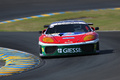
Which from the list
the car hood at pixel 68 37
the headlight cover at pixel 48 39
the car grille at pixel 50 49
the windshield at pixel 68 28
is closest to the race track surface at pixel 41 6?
the windshield at pixel 68 28

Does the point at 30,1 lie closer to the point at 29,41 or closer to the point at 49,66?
the point at 29,41

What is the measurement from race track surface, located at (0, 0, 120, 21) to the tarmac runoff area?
1251 centimetres

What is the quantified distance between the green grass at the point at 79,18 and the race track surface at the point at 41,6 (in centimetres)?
212

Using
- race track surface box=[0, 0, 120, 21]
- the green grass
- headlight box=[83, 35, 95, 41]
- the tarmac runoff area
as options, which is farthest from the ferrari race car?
race track surface box=[0, 0, 120, 21]

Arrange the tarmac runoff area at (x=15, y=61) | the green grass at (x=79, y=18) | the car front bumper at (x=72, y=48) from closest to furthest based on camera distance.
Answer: the tarmac runoff area at (x=15, y=61)
the car front bumper at (x=72, y=48)
the green grass at (x=79, y=18)

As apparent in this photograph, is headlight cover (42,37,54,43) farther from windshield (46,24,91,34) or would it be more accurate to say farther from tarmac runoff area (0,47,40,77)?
windshield (46,24,91,34)

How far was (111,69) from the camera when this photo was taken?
7.89 m

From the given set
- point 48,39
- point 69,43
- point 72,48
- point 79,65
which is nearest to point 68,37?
point 69,43

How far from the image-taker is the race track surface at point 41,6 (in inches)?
1007

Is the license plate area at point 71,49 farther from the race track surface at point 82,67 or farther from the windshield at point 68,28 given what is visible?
the windshield at point 68,28

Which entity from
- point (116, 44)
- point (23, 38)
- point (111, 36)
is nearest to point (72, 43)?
point (116, 44)

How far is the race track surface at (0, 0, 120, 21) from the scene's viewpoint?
83.9ft

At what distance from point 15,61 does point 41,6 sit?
58.2 ft

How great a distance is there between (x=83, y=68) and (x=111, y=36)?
649cm
